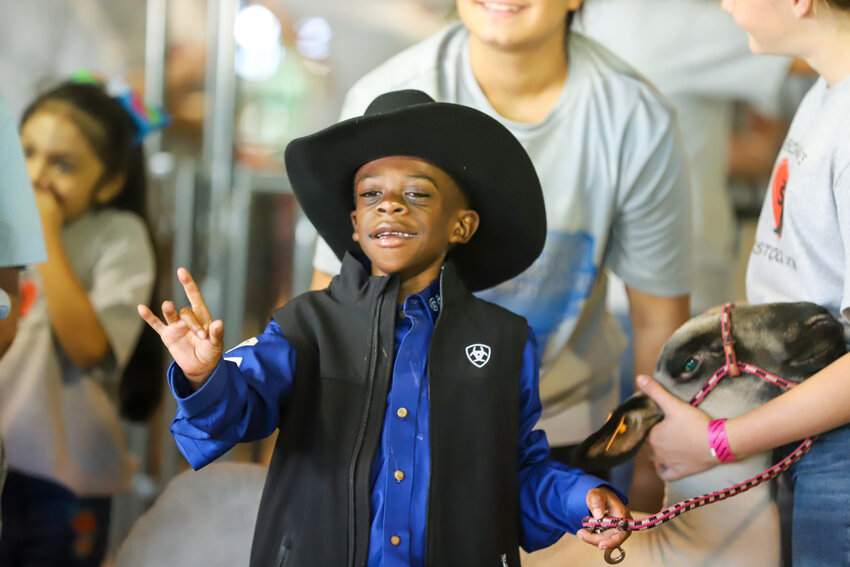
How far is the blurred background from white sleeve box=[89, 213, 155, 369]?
43 mm

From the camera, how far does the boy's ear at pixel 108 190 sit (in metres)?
2.24

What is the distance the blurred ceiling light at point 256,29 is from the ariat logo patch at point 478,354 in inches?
41.5

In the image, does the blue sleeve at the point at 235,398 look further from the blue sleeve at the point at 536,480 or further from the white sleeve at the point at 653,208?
the white sleeve at the point at 653,208

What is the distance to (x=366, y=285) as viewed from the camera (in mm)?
1506

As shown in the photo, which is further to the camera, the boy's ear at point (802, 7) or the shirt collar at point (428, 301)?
the boy's ear at point (802, 7)

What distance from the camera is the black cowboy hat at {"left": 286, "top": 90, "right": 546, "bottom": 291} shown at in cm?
153

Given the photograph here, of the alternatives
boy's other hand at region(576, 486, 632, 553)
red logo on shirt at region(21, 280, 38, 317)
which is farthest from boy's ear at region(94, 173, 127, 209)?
boy's other hand at region(576, 486, 632, 553)

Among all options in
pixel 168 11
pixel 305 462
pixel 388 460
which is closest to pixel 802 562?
pixel 388 460

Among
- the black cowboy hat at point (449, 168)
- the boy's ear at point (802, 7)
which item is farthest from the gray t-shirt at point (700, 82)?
the black cowboy hat at point (449, 168)

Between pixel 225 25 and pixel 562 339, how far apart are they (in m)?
1.12

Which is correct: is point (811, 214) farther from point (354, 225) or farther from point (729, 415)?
point (354, 225)

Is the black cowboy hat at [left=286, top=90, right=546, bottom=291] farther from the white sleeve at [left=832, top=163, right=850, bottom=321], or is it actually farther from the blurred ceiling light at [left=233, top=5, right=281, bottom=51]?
the blurred ceiling light at [left=233, top=5, right=281, bottom=51]

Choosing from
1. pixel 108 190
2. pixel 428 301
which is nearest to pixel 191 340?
pixel 428 301

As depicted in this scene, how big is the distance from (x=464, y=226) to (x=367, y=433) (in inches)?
16.7
